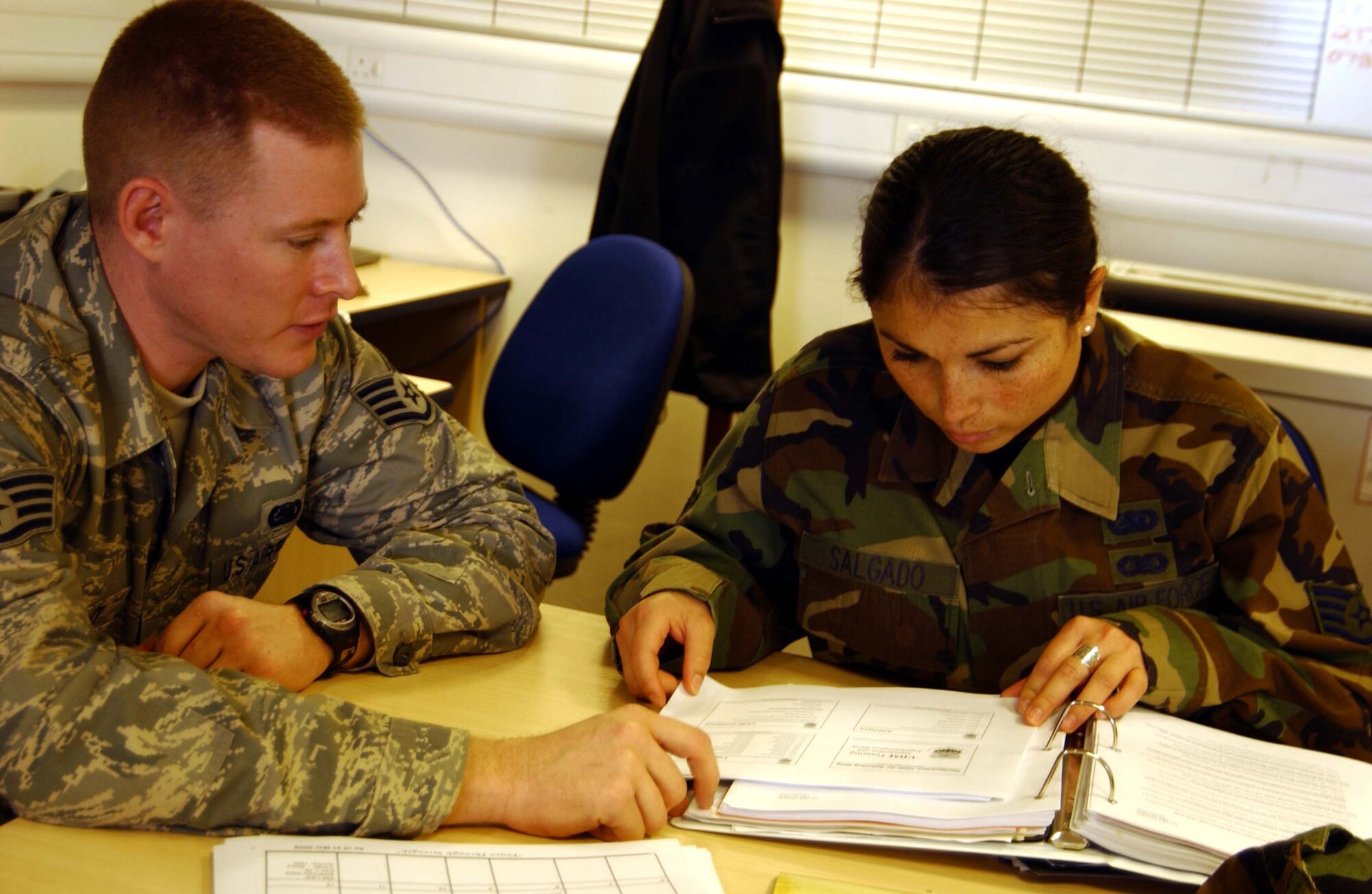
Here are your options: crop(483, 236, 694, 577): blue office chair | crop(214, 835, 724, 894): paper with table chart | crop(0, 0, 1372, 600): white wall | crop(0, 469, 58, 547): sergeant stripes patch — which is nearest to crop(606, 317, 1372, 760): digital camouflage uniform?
crop(214, 835, 724, 894): paper with table chart

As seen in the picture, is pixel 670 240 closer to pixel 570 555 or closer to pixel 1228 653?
pixel 570 555

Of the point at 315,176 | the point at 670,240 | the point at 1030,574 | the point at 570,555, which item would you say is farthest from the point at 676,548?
the point at 670,240

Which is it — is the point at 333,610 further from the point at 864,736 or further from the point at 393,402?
the point at 864,736

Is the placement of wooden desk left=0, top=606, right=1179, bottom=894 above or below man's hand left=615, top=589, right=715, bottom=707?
below

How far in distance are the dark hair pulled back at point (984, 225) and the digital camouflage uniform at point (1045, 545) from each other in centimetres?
15

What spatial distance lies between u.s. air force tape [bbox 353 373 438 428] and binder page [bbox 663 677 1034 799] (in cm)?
45

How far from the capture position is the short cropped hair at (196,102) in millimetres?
1038

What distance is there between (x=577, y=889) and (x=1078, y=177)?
839 millimetres

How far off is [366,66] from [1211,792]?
2730 millimetres

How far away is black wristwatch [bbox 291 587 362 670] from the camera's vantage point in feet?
3.57

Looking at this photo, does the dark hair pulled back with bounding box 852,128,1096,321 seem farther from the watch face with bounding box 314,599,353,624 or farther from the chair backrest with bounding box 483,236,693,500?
the chair backrest with bounding box 483,236,693,500

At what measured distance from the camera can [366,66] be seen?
10.0 feet

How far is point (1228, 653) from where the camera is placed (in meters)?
1.11

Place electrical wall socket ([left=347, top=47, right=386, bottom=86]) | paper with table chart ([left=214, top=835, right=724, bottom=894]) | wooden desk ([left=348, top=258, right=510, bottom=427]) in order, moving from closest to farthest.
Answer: paper with table chart ([left=214, top=835, right=724, bottom=894]), wooden desk ([left=348, top=258, right=510, bottom=427]), electrical wall socket ([left=347, top=47, right=386, bottom=86])
